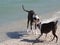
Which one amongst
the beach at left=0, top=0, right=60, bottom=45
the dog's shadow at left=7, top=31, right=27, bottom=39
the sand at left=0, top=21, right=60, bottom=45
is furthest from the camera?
the dog's shadow at left=7, top=31, right=27, bottom=39

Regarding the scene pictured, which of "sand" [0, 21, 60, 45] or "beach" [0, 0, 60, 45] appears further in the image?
"beach" [0, 0, 60, 45]

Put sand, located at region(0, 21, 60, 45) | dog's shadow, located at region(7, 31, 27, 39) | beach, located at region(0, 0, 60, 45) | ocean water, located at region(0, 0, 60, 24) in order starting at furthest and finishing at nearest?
ocean water, located at region(0, 0, 60, 24), dog's shadow, located at region(7, 31, 27, 39), beach, located at region(0, 0, 60, 45), sand, located at region(0, 21, 60, 45)

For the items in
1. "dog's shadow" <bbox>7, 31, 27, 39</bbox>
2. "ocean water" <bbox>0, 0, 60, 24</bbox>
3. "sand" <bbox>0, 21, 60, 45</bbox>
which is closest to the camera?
"sand" <bbox>0, 21, 60, 45</bbox>

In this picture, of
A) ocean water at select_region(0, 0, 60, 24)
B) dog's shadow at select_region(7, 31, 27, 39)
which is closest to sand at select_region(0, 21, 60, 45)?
dog's shadow at select_region(7, 31, 27, 39)

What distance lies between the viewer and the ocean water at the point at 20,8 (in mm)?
18750

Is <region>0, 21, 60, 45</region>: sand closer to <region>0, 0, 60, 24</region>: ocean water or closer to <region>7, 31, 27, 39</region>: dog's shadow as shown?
<region>7, 31, 27, 39</region>: dog's shadow

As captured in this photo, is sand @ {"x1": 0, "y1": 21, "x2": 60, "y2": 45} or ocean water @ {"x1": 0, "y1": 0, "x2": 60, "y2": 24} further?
ocean water @ {"x1": 0, "y1": 0, "x2": 60, "y2": 24}

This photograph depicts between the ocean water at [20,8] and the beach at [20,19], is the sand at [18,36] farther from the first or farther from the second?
the ocean water at [20,8]

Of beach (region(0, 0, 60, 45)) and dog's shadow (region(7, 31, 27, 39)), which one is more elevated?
beach (region(0, 0, 60, 45))

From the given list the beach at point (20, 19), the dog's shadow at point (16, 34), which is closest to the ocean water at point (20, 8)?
the beach at point (20, 19)

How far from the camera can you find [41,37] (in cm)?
1388

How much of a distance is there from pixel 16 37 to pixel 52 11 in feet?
22.4

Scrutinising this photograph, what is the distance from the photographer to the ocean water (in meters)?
18.8

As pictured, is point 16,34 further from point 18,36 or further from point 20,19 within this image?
point 20,19
